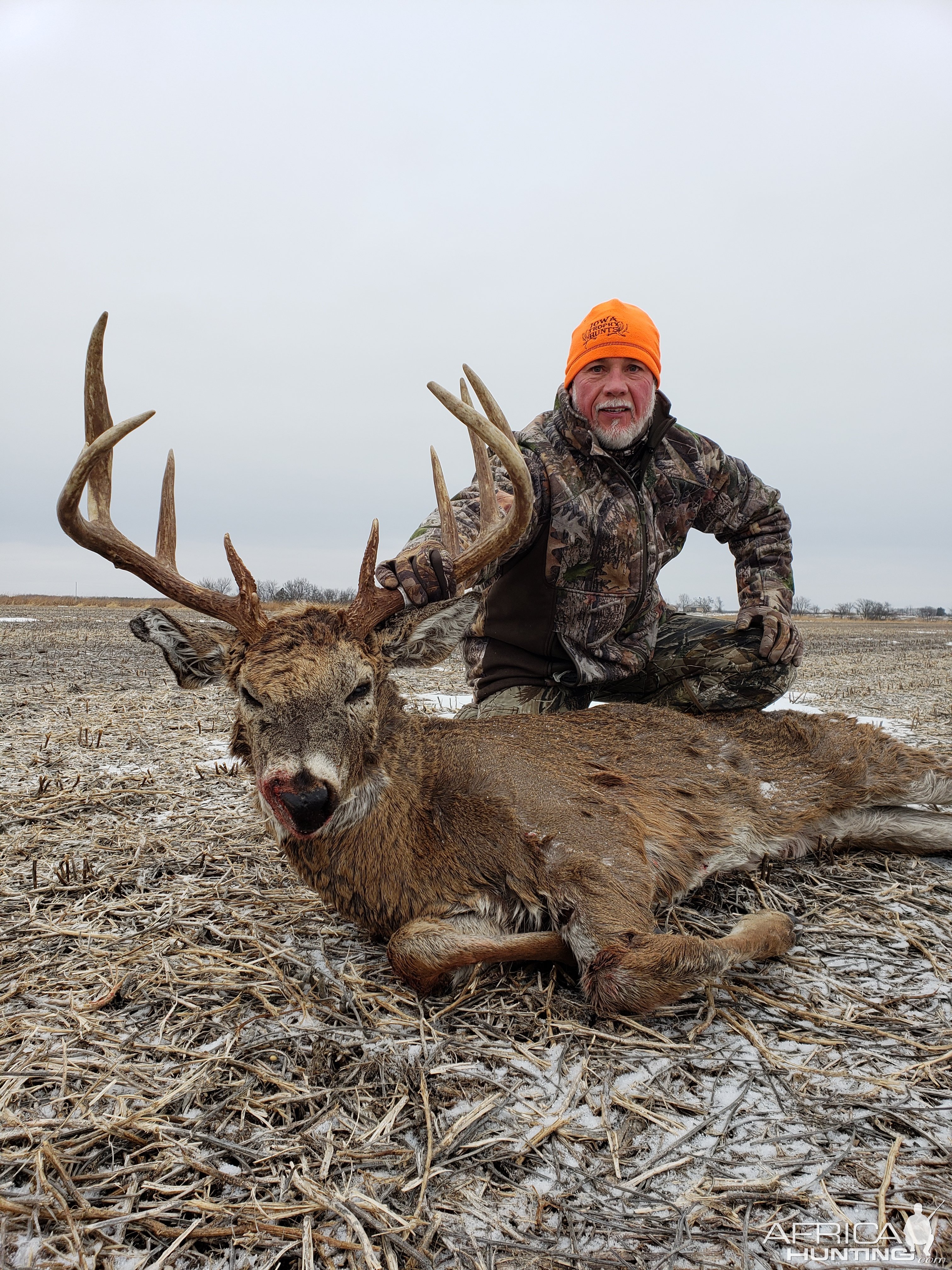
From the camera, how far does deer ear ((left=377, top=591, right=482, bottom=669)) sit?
3.17 metres

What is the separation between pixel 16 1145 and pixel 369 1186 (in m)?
0.92

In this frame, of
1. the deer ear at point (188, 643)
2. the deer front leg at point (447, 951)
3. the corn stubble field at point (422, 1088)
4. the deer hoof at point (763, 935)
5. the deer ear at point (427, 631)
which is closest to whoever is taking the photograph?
the corn stubble field at point (422, 1088)

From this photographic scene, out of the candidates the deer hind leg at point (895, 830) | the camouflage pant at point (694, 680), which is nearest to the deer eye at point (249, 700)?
the camouflage pant at point (694, 680)

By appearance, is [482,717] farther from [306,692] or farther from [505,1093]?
[505,1093]

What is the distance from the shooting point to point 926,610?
81500 mm

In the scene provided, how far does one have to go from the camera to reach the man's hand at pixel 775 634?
4.82 meters

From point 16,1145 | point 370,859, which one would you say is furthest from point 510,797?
point 16,1145

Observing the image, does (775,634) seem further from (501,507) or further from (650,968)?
(650,968)

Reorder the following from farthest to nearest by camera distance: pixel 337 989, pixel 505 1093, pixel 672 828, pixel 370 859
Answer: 1. pixel 672 828
2. pixel 370 859
3. pixel 337 989
4. pixel 505 1093

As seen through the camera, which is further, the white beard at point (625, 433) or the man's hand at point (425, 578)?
the white beard at point (625, 433)

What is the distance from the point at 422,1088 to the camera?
2.02 meters

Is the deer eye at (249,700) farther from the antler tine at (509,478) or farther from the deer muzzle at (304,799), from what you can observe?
the antler tine at (509,478)

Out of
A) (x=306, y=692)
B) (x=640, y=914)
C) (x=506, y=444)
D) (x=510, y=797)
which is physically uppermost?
(x=506, y=444)

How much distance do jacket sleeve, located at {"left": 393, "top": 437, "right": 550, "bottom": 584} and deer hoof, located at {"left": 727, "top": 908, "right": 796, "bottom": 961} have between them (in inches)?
84.6
